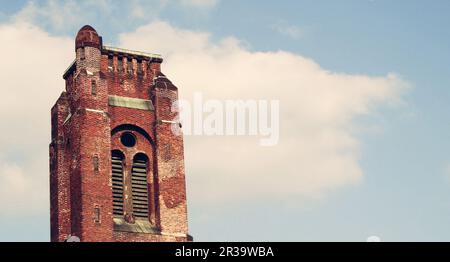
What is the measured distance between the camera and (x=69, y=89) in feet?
145

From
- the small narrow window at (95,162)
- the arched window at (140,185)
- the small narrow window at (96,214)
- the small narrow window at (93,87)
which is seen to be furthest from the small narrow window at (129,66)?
the small narrow window at (96,214)

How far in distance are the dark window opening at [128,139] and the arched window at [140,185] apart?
20.8 inches

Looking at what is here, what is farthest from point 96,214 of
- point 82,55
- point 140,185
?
point 82,55

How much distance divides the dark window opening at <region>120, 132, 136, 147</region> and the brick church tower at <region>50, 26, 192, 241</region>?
39mm

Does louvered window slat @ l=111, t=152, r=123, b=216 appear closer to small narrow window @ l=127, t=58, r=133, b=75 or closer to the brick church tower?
the brick church tower

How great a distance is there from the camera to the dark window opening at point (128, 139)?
43.3m

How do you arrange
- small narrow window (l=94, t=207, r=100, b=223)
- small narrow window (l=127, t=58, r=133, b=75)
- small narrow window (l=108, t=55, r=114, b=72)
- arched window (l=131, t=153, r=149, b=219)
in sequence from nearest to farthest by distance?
small narrow window (l=94, t=207, r=100, b=223), arched window (l=131, t=153, r=149, b=219), small narrow window (l=108, t=55, r=114, b=72), small narrow window (l=127, t=58, r=133, b=75)

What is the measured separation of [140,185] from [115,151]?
165 cm

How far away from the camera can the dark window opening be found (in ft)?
142

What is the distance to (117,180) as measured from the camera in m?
42.5

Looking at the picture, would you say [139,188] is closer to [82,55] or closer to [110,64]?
[110,64]

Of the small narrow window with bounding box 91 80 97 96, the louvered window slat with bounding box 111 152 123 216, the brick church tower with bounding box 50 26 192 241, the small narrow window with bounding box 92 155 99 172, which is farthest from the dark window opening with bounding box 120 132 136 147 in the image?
the small narrow window with bounding box 91 80 97 96
